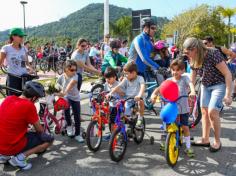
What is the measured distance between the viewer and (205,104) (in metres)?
5.26

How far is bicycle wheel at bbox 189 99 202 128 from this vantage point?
661cm

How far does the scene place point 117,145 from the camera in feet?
15.4

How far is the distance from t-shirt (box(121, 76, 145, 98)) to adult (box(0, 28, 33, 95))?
1.97 m

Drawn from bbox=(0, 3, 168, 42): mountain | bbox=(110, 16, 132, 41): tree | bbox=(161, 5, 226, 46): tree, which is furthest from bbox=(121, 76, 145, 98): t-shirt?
bbox=(0, 3, 168, 42): mountain

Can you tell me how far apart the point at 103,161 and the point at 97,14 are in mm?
131180

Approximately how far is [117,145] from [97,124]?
1.70 ft

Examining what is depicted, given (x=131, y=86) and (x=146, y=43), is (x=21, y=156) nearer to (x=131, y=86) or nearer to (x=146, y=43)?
(x=131, y=86)

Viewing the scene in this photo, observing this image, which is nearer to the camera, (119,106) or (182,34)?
(119,106)

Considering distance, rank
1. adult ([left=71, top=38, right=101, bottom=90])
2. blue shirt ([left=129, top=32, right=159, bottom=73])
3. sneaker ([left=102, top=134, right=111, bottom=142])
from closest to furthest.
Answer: sneaker ([left=102, top=134, right=111, bottom=142]), blue shirt ([left=129, top=32, right=159, bottom=73]), adult ([left=71, top=38, right=101, bottom=90])

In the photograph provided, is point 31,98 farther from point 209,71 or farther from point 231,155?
point 231,155

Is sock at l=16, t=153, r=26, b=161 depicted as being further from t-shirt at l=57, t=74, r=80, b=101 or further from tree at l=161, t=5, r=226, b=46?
tree at l=161, t=5, r=226, b=46

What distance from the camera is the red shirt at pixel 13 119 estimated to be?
14.0ft

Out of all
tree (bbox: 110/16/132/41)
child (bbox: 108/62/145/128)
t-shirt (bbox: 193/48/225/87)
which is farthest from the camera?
tree (bbox: 110/16/132/41)

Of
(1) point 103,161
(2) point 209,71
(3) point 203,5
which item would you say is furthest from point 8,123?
(3) point 203,5
